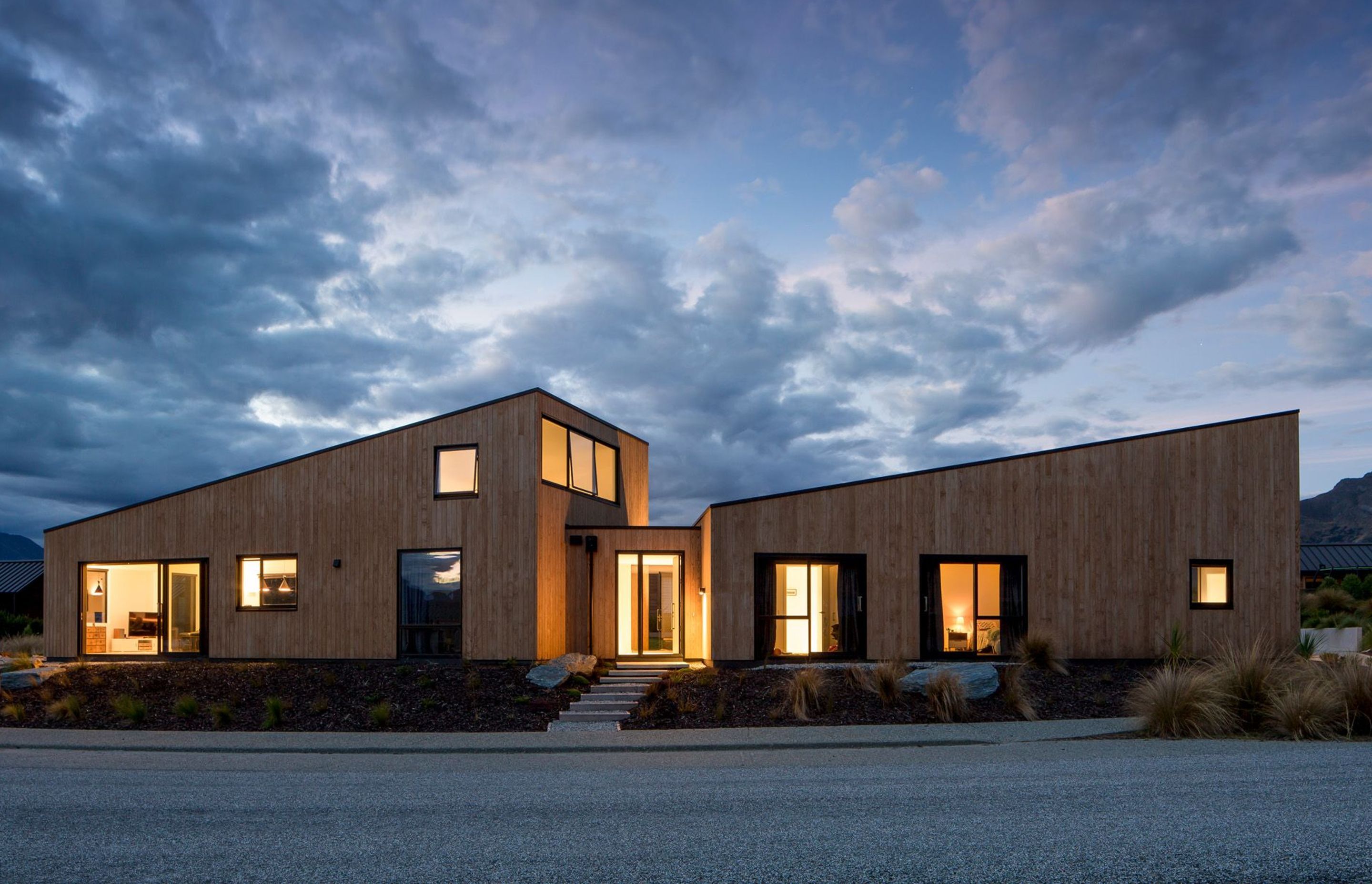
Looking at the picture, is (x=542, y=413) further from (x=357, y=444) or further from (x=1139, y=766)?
(x=1139, y=766)

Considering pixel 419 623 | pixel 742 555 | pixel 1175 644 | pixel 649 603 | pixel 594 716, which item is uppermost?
pixel 742 555

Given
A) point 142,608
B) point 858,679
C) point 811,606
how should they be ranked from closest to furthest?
point 858,679, point 811,606, point 142,608

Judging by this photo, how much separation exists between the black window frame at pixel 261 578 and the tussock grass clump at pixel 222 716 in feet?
14.5

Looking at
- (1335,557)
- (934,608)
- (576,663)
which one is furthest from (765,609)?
(1335,557)

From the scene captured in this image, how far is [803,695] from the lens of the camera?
43.6 ft

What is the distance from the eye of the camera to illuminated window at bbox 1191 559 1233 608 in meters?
17.4

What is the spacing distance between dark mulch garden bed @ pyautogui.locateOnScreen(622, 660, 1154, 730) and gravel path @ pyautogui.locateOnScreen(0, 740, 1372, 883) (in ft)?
7.89

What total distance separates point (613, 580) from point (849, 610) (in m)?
4.25

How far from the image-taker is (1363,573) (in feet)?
110

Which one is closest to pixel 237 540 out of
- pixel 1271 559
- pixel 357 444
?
pixel 357 444

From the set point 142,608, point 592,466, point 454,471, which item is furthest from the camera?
point 592,466

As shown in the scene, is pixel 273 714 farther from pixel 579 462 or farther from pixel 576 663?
pixel 579 462

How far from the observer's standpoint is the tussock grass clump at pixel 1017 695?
13.0 meters

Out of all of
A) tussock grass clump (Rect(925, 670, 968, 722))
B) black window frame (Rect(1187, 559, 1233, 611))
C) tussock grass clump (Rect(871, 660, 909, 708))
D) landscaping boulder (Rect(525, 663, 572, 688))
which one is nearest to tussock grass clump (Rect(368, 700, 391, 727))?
landscaping boulder (Rect(525, 663, 572, 688))
